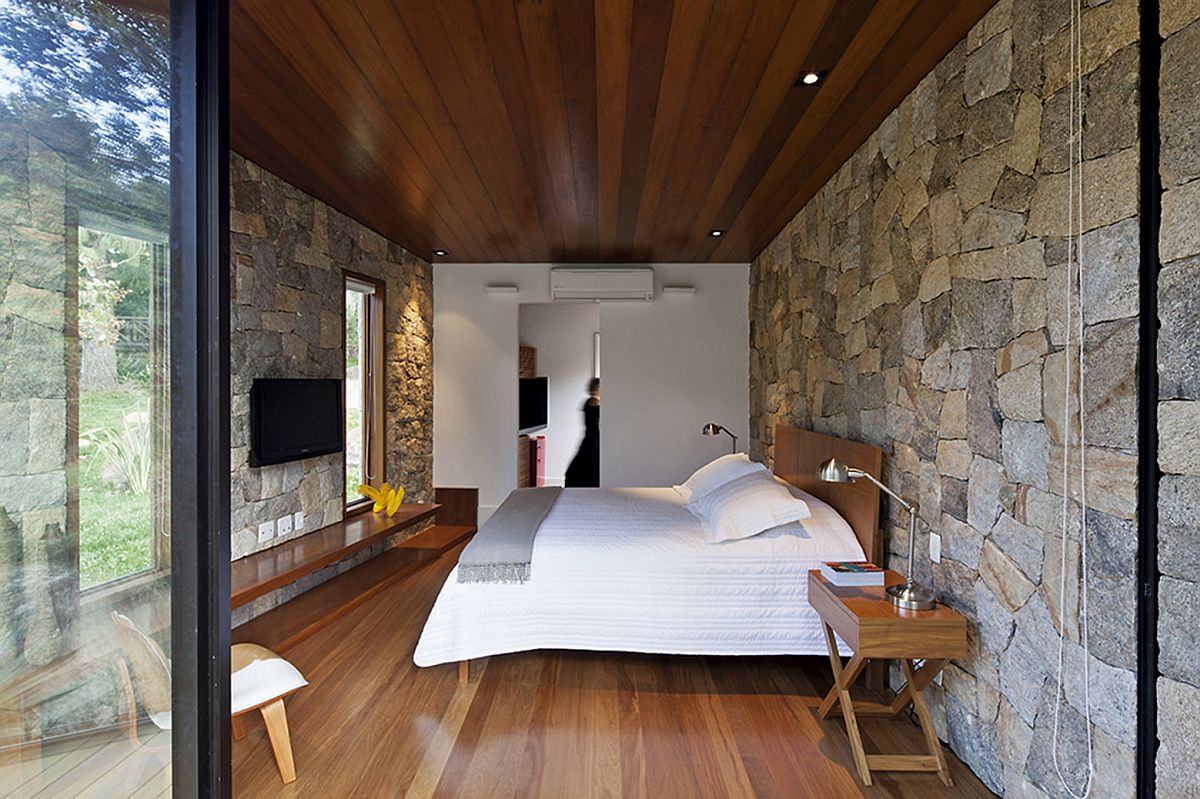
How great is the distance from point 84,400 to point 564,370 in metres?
7.46

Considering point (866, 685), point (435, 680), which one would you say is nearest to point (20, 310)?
point (435, 680)

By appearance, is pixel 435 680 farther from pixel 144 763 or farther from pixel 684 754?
pixel 144 763

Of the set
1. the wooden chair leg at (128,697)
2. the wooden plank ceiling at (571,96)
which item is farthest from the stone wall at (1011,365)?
the wooden chair leg at (128,697)

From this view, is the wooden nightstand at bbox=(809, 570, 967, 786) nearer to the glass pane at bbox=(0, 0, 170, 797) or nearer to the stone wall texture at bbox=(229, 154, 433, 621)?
the glass pane at bbox=(0, 0, 170, 797)

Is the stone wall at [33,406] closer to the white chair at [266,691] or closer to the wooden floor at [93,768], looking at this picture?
the wooden floor at [93,768]

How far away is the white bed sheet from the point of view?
2.96 metres

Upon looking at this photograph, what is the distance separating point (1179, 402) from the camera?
1.44 m

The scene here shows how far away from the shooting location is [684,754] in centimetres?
245

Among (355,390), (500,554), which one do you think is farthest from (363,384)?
(500,554)

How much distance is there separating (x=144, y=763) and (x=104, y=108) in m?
1.07

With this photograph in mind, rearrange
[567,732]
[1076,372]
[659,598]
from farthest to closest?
[659,598] → [567,732] → [1076,372]

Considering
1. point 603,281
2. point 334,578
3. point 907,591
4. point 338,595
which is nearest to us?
point 907,591

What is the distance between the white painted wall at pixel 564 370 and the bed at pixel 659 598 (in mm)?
5347

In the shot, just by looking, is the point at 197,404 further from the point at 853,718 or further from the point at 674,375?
the point at 674,375
